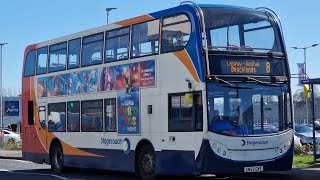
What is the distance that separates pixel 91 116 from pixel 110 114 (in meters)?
1.15

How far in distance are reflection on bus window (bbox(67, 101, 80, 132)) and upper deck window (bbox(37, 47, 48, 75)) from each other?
237cm

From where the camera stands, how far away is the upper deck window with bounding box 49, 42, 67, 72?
19.6 metres

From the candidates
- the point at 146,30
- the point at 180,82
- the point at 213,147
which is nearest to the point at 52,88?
the point at 146,30

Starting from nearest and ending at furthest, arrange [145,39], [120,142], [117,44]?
[145,39]
[120,142]
[117,44]

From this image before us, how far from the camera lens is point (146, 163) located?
1541 centimetres

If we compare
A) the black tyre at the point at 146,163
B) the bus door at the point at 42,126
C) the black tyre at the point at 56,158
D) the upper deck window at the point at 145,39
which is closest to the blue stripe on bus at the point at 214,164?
the black tyre at the point at 146,163

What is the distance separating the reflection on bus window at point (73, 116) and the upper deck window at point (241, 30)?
20.9ft

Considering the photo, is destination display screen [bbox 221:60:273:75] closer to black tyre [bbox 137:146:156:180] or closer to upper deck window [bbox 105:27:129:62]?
black tyre [bbox 137:146:156:180]

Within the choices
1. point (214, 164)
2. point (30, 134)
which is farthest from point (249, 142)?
point (30, 134)

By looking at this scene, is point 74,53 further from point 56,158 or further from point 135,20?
point 56,158

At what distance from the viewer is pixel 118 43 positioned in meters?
16.7

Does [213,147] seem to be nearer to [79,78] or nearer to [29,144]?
[79,78]

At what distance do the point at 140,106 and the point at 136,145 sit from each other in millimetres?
1088

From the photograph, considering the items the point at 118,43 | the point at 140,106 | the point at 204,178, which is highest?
the point at 118,43
